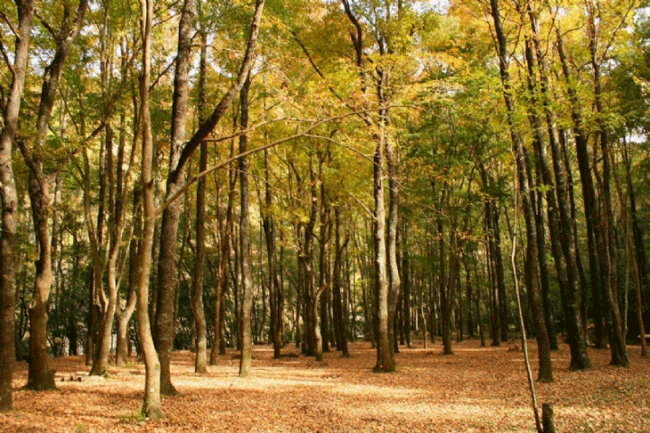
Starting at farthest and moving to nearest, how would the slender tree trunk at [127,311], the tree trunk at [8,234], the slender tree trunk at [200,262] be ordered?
1. the slender tree trunk at [127,311]
2. the slender tree trunk at [200,262]
3. the tree trunk at [8,234]

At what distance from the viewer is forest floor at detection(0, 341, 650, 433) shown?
609 cm

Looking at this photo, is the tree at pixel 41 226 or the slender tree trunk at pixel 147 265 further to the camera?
the tree at pixel 41 226

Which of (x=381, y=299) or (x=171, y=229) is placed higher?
(x=171, y=229)

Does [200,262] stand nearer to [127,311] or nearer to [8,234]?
[127,311]

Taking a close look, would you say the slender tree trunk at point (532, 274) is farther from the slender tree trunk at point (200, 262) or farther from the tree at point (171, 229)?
the slender tree trunk at point (200, 262)

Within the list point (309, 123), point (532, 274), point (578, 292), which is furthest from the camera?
point (309, 123)

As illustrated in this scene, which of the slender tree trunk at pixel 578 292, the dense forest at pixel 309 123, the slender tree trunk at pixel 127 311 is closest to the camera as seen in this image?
the dense forest at pixel 309 123

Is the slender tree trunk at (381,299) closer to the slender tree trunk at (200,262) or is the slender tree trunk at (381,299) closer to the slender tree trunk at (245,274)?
the slender tree trunk at (245,274)

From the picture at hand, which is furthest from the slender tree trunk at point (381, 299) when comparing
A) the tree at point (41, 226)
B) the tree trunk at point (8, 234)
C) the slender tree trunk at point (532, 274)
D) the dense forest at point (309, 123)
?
the tree trunk at point (8, 234)

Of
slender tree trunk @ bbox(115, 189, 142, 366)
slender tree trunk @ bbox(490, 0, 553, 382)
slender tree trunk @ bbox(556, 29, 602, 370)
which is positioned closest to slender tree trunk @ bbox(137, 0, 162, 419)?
slender tree trunk @ bbox(115, 189, 142, 366)

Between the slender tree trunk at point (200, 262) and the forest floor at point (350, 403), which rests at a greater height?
the slender tree trunk at point (200, 262)

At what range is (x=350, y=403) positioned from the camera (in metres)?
7.90

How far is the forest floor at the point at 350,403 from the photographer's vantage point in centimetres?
609

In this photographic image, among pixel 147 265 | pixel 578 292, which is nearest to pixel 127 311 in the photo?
pixel 147 265
